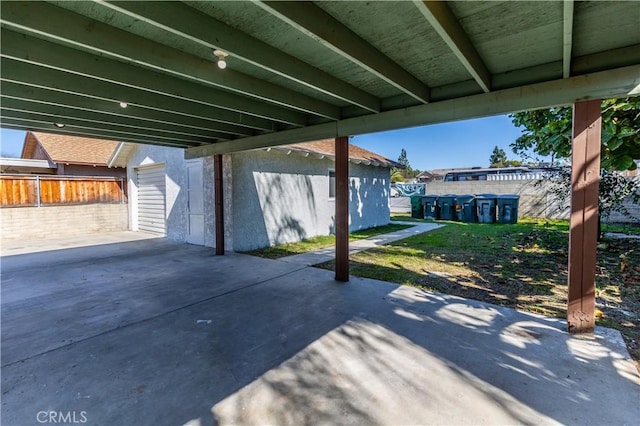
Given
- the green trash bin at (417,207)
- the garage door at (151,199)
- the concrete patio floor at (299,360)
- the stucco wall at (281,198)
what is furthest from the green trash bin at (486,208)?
the garage door at (151,199)

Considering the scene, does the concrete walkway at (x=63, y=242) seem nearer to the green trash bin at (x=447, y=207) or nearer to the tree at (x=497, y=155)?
the green trash bin at (x=447, y=207)

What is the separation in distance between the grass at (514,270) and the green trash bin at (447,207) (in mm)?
5360

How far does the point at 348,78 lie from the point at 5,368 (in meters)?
4.38

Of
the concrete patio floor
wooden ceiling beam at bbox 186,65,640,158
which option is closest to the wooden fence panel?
the concrete patio floor

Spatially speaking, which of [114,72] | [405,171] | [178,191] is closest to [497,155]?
[405,171]

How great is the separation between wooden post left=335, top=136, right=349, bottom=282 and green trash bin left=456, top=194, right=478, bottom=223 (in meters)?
10.9

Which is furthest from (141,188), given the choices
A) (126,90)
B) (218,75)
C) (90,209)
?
(218,75)

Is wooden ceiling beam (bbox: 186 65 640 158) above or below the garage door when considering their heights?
above

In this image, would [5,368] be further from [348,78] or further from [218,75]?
[348,78]

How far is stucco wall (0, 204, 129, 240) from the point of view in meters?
9.84

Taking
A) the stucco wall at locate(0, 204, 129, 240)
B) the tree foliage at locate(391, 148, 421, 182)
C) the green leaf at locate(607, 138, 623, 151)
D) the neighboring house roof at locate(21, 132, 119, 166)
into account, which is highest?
the tree foliage at locate(391, 148, 421, 182)

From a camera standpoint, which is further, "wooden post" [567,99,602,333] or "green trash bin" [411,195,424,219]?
"green trash bin" [411,195,424,219]

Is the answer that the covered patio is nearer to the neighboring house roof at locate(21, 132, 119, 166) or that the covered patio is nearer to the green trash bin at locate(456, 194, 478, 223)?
the neighboring house roof at locate(21, 132, 119, 166)
